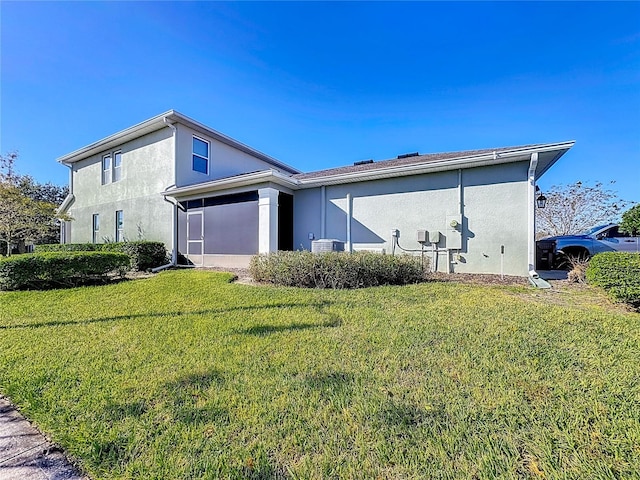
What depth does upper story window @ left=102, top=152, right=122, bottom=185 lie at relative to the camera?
551 inches

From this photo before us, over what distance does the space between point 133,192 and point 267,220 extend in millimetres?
8264

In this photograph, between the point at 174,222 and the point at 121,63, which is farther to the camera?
the point at 174,222

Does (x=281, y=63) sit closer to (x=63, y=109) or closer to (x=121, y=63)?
(x=121, y=63)

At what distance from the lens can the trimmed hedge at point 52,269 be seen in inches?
275

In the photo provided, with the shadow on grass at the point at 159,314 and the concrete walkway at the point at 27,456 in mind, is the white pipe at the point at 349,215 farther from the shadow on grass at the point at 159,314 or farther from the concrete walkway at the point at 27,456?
the concrete walkway at the point at 27,456

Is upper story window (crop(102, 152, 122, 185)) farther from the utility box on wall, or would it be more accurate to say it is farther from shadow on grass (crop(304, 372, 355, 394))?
shadow on grass (crop(304, 372, 355, 394))

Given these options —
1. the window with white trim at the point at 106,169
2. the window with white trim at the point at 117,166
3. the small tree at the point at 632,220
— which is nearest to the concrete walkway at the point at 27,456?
the small tree at the point at 632,220

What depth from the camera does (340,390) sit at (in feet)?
7.69

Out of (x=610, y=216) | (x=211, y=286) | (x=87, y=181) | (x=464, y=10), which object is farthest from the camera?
(x=610, y=216)

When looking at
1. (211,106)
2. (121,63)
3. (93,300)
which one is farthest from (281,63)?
(93,300)

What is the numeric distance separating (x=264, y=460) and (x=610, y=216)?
26463 millimetres

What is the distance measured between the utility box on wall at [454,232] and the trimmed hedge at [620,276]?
3.13 metres

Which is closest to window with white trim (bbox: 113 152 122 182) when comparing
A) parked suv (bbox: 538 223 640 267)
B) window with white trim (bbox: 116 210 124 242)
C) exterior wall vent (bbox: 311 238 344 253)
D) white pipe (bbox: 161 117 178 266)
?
window with white trim (bbox: 116 210 124 242)

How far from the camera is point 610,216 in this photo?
19.0 metres
